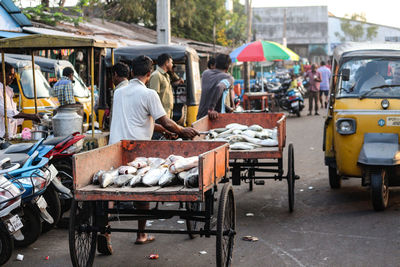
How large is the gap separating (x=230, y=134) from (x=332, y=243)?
2.16 metres

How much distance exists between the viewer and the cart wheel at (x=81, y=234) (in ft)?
15.6

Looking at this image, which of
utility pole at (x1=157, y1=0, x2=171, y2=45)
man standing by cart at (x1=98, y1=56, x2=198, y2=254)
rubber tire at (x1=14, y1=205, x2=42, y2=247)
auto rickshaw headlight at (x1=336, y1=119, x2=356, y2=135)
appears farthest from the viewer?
utility pole at (x1=157, y1=0, x2=171, y2=45)

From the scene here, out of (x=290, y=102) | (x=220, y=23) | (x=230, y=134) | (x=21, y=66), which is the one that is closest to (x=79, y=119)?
(x=230, y=134)

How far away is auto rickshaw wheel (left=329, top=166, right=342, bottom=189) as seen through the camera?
8898 mm

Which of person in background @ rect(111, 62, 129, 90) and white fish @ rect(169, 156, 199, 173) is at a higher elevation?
person in background @ rect(111, 62, 129, 90)

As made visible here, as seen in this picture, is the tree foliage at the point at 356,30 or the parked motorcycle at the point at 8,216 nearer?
the parked motorcycle at the point at 8,216

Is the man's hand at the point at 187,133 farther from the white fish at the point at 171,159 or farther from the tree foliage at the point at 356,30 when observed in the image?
the tree foliage at the point at 356,30

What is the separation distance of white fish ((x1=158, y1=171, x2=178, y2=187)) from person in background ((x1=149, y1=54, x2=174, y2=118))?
361 centimetres

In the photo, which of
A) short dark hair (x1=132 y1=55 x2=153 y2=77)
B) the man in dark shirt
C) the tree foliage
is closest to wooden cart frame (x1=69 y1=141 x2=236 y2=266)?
short dark hair (x1=132 y1=55 x2=153 y2=77)

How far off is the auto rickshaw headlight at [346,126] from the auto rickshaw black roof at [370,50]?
1155 mm

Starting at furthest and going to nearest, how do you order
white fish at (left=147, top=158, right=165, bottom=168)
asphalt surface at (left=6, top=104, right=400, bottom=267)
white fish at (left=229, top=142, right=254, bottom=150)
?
white fish at (left=229, top=142, right=254, bottom=150), asphalt surface at (left=6, top=104, right=400, bottom=267), white fish at (left=147, top=158, right=165, bottom=168)

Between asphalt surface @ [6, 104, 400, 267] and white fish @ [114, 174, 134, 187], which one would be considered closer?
white fish @ [114, 174, 134, 187]

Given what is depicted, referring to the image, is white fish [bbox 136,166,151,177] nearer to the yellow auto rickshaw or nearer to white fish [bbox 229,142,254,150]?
white fish [bbox 229,142,254,150]

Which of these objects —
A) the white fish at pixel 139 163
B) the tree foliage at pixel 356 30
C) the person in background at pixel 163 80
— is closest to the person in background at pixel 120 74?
the person in background at pixel 163 80
